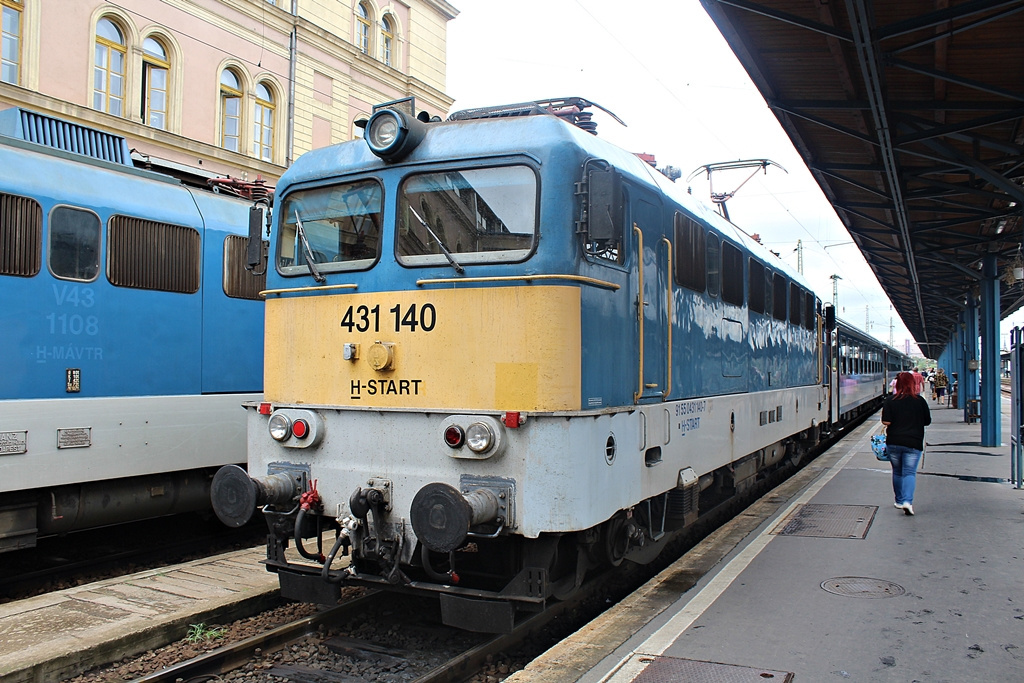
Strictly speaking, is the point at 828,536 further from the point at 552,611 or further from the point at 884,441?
the point at 552,611

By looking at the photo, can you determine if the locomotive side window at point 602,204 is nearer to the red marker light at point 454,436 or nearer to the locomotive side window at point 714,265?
the red marker light at point 454,436

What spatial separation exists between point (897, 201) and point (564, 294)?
9907mm

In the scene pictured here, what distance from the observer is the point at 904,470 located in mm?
8836

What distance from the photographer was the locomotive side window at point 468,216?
504 cm

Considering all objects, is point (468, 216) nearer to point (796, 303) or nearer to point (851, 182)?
point (796, 303)

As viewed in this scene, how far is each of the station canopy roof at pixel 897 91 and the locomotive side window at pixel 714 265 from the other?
2.12 m

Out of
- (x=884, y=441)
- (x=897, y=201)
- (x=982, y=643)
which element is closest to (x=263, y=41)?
(x=897, y=201)

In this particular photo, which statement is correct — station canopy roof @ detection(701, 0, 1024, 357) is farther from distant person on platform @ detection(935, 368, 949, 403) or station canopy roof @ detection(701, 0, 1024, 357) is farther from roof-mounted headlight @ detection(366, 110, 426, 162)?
distant person on platform @ detection(935, 368, 949, 403)

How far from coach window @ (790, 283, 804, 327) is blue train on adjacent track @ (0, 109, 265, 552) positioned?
7.39 m

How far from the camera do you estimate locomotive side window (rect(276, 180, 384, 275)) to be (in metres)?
5.55

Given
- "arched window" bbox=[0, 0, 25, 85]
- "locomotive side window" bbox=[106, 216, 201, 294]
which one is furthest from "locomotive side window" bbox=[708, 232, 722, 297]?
"arched window" bbox=[0, 0, 25, 85]

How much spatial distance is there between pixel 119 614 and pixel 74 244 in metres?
3.18

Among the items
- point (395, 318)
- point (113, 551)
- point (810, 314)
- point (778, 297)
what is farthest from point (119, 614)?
point (810, 314)

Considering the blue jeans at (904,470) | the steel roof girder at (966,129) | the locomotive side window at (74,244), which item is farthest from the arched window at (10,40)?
the blue jeans at (904,470)
